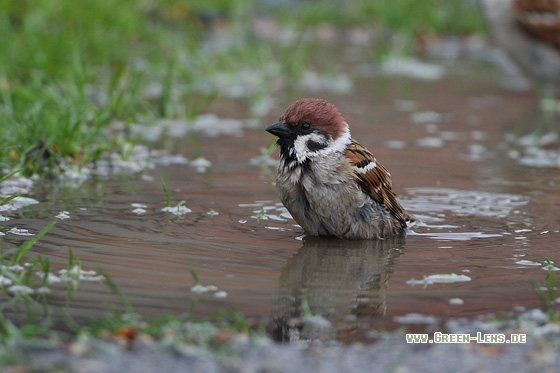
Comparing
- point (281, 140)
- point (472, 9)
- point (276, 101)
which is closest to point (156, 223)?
point (281, 140)

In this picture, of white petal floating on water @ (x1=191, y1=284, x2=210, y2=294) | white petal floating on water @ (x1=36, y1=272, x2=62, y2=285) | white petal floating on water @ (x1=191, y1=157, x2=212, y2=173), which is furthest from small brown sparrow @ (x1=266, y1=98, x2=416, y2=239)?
white petal floating on water @ (x1=191, y1=157, x2=212, y2=173)

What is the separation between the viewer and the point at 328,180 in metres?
4.90

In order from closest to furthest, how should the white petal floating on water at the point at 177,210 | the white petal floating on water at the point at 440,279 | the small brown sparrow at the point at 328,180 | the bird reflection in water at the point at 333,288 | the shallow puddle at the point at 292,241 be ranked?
the bird reflection in water at the point at 333,288 → the shallow puddle at the point at 292,241 → the white petal floating on water at the point at 440,279 → the small brown sparrow at the point at 328,180 → the white petal floating on water at the point at 177,210

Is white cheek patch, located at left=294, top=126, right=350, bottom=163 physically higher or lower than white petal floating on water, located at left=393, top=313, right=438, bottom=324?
higher

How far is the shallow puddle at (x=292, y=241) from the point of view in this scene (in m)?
3.79

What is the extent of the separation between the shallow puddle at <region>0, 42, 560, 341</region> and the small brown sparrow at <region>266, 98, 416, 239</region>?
4.3 inches

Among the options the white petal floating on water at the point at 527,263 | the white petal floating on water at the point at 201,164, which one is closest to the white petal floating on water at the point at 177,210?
the white petal floating on water at the point at 201,164

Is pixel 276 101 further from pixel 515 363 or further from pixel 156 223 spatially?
pixel 515 363

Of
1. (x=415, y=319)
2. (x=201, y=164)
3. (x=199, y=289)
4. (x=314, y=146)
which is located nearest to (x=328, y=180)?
(x=314, y=146)

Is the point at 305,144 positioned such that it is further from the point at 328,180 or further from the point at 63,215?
the point at 63,215

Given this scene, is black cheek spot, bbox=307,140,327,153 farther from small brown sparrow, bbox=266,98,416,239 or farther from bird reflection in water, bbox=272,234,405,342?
bird reflection in water, bbox=272,234,405,342

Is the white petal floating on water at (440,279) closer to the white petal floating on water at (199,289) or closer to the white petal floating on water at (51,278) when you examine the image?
the white petal floating on water at (199,289)

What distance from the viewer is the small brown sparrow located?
193 inches

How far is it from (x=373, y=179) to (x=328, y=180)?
0.37 m
